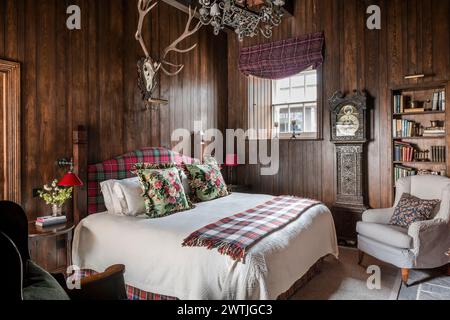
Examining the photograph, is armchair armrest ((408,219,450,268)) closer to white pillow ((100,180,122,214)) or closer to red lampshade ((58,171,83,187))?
white pillow ((100,180,122,214))

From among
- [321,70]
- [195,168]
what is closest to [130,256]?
[195,168]

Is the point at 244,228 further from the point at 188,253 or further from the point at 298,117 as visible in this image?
the point at 298,117

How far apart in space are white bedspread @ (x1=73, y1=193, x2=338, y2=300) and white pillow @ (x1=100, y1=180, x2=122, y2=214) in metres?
0.09

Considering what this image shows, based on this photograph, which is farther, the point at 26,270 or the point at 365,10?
the point at 365,10

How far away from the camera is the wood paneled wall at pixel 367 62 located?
3701 mm

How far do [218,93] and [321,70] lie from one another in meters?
1.61

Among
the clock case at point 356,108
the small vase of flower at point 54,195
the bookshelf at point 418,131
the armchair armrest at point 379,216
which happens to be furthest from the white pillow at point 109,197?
the bookshelf at point 418,131

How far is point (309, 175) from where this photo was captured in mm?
4535

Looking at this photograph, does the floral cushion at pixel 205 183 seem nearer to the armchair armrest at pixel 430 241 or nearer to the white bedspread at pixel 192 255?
the white bedspread at pixel 192 255

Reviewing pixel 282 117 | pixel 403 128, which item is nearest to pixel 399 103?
pixel 403 128

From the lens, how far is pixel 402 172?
3910 mm

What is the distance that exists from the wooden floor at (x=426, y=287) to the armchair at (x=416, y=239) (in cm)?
12

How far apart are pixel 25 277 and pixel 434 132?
4197mm

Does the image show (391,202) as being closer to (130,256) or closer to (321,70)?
(321,70)
